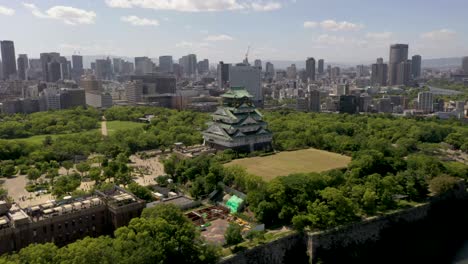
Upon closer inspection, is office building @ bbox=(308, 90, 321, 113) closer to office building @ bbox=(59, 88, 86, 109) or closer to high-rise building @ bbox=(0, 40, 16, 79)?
office building @ bbox=(59, 88, 86, 109)

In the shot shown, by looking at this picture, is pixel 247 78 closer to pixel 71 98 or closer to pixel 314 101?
pixel 314 101

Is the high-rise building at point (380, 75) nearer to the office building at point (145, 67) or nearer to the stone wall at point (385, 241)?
the office building at point (145, 67)

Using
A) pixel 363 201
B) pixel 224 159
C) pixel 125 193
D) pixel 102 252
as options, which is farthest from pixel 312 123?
pixel 102 252

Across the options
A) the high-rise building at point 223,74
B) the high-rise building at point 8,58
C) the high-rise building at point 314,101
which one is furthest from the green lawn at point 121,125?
the high-rise building at point 8,58

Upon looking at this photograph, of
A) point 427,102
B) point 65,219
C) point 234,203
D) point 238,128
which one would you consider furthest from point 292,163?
point 427,102

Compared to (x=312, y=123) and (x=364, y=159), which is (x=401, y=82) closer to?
(x=312, y=123)
